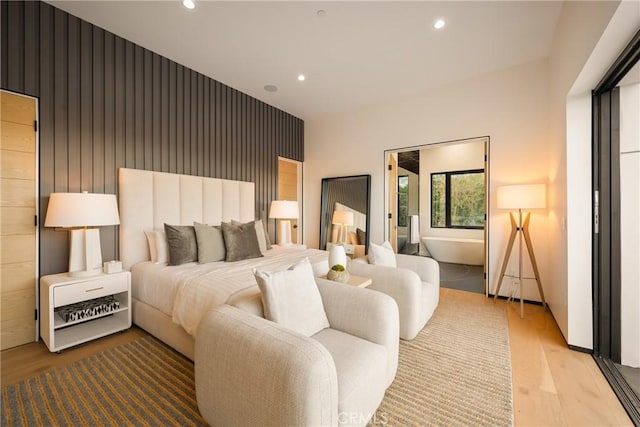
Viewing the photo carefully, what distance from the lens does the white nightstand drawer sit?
2096 mm

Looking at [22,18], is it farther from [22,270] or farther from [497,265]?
[497,265]

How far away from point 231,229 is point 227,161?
1303 millimetres

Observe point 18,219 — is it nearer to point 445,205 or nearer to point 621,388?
point 621,388

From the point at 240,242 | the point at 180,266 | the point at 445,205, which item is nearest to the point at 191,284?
the point at 180,266

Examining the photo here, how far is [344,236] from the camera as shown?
15.6 ft

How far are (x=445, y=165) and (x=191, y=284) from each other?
5885 mm

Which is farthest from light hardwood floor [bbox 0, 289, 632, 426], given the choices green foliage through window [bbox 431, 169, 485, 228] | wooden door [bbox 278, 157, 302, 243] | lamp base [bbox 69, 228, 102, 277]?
wooden door [bbox 278, 157, 302, 243]

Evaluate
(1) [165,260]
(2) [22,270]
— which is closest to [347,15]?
(1) [165,260]

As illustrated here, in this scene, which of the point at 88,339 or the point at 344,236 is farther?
the point at 344,236

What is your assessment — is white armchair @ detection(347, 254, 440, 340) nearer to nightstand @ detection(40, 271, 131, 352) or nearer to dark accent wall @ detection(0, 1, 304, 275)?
nightstand @ detection(40, 271, 131, 352)

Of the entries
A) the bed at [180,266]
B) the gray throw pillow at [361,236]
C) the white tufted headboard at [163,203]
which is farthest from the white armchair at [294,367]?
the gray throw pillow at [361,236]

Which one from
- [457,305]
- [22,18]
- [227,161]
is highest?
[22,18]

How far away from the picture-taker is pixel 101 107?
2.66 metres

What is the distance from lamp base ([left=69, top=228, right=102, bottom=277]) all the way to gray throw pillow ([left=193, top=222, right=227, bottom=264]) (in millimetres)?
848
